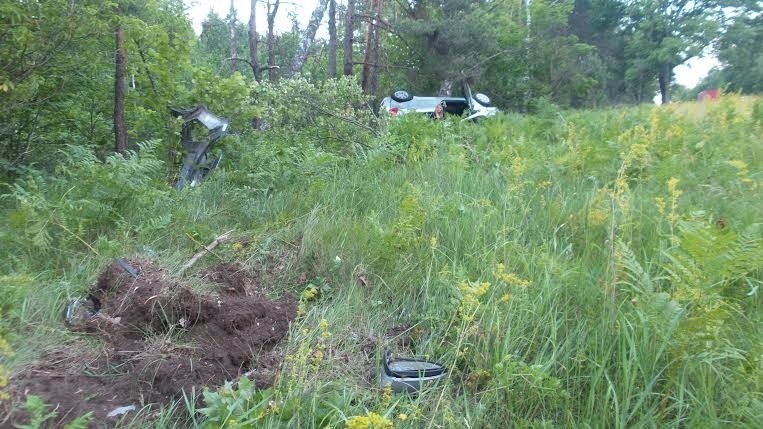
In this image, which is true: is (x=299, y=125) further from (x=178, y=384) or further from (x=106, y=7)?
(x=178, y=384)

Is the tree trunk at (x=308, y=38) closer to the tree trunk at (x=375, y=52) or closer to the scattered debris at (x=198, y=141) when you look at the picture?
the tree trunk at (x=375, y=52)

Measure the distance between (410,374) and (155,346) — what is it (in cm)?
128

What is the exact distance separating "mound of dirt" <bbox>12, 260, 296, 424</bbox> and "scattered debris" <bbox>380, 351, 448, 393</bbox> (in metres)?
0.54

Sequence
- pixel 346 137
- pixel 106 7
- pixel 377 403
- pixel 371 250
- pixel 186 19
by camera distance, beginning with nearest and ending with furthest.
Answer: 1. pixel 377 403
2. pixel 371 250
3. pixel 106 7
4. pixel 346 137
5. pixel 186 19

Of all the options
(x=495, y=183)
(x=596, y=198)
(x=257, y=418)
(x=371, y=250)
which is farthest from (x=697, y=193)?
(x=257, y=418)

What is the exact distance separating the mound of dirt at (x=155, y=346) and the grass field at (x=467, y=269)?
0.12m

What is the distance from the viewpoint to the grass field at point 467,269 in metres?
2.49

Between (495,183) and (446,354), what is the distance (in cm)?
257

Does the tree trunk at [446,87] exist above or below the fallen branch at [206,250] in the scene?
above

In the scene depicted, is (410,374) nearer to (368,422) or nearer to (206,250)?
(368,422)

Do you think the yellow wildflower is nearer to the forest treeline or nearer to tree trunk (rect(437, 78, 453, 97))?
the forest treeline

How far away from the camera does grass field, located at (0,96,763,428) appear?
8.18 ft

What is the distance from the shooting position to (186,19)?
7832 millimetres

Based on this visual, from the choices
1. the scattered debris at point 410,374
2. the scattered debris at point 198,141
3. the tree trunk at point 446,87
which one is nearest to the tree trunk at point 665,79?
the tree trunk at point 446,87
